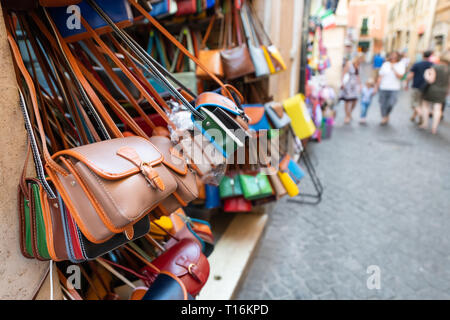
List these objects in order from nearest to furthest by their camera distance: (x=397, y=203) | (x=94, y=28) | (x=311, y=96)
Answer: (x=94, y=28) → (x=397, y=203) → (x=311, y=96)

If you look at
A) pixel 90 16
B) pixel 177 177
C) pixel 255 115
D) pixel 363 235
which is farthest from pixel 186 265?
pixel 363 235

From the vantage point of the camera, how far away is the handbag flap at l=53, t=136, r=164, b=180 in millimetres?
764

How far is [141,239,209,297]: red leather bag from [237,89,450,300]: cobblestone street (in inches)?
51.0

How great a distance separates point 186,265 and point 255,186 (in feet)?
4.48

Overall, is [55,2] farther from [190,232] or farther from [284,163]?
[284,163]

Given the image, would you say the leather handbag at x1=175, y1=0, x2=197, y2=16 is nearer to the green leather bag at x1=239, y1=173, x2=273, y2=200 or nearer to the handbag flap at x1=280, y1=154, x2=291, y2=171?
the green leather bag at x1=239, y1=173, x2=273, y2=200

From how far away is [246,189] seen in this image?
99.2 inches

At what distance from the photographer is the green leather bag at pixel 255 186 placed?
2518 mm

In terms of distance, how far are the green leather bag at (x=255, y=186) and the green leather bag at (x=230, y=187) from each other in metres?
0.05

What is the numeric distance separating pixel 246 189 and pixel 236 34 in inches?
54.5

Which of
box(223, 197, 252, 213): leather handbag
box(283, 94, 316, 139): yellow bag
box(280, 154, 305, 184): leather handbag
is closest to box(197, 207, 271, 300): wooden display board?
box(223, 197, 252, 213): leather handbag

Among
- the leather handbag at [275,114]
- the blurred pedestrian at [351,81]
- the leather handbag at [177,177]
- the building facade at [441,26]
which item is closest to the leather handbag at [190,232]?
the leather handbag at [177,177]

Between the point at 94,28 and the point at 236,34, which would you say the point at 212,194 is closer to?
the point at 236,34
